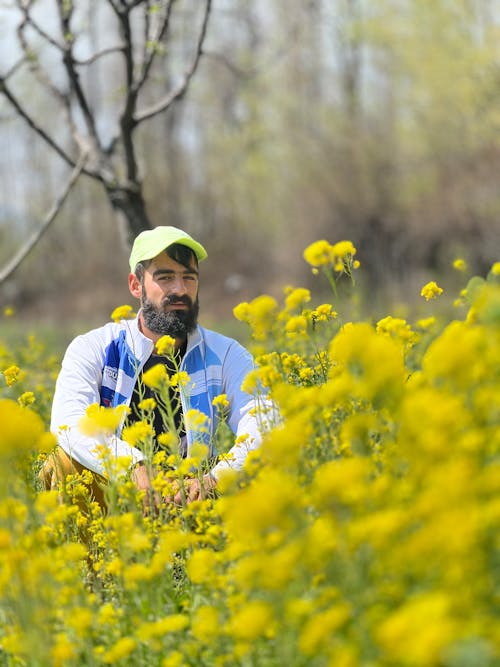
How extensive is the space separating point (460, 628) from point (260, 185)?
26.8 meters

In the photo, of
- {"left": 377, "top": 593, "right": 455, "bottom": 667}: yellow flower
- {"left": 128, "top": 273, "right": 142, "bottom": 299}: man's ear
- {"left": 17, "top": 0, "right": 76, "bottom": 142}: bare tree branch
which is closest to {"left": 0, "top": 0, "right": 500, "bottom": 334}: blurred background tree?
{"left": 17, "top": 0, "right": 76, "bottom": 142}: bare tree branch

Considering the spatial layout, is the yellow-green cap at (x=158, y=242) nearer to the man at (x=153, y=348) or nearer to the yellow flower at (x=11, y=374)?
the man at (x=153, y=348)

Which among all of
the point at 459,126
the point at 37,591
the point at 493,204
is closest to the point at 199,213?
the point at 459,126

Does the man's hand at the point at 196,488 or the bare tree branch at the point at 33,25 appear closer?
the man's hand at the point at 196,488

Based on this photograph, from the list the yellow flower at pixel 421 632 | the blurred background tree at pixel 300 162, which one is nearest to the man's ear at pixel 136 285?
the yellow flower at pixel 421 632

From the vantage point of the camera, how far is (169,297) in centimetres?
396

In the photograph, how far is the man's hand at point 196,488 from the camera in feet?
9.81

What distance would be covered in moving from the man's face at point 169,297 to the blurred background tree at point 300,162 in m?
9.07

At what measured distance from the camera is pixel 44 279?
95.9ft

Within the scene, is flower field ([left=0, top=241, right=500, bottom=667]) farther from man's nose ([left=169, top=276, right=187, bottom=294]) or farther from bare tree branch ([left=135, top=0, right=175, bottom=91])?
bare tree branch ([left=135, top=0, right=175, bottom=91])

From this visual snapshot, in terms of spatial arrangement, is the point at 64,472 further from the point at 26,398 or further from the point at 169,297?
the point at 169,297

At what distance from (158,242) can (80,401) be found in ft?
2.74

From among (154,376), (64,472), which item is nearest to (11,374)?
(64,472)

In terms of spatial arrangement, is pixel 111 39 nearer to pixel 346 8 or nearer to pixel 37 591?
pixel 346 8
